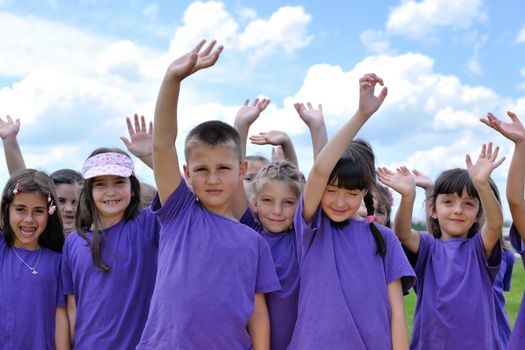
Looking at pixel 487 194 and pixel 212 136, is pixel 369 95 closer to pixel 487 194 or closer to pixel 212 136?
pixel 212 136

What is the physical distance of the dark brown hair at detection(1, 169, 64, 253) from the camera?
479cm

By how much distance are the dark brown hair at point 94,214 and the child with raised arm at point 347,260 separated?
126cm

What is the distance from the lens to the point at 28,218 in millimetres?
4715

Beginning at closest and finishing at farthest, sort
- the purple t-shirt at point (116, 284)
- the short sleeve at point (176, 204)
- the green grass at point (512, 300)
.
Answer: the short sleeve at point (176, 204) → the purple t-shirt at point (116, 284) → the green grass at point (512, 300)

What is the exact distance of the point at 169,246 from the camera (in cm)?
384

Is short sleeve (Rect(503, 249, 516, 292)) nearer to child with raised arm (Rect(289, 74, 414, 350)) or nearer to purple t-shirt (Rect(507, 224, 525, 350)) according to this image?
purple t-shirt (Rect(507, 224, 525, 350))

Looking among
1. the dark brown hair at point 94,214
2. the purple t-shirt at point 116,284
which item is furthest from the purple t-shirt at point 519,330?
the dark brown hair at point 94,214

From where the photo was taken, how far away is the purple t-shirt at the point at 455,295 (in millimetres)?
4629

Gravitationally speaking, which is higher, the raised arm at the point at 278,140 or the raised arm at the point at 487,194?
the raised arm at the point at 278,140

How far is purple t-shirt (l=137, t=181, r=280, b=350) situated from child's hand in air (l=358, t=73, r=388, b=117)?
1.02 meters

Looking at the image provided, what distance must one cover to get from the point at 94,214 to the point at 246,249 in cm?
129

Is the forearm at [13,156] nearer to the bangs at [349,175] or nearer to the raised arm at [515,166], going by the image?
the bangs at [349,175]

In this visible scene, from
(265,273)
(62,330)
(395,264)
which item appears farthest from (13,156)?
(395,264)

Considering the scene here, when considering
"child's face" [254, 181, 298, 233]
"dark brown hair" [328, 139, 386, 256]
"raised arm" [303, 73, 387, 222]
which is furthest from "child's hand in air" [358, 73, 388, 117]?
"child's face" [254, 181, 298, 233]
